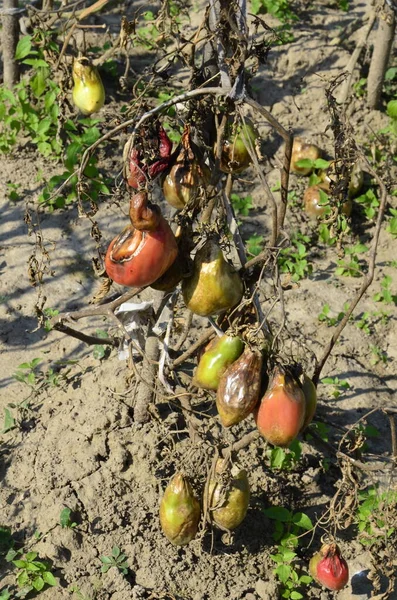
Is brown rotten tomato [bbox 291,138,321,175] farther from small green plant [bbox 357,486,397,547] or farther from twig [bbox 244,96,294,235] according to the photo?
twig [bbox 244,96,294,235]

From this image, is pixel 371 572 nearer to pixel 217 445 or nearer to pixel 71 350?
pixel 217 445

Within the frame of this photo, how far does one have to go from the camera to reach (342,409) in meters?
3.90

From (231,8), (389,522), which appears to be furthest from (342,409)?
(231,8)

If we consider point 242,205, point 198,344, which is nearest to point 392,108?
point 242,205

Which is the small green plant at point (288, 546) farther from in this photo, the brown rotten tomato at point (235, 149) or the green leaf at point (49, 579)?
the brown rotten tomato at point (235, 149)

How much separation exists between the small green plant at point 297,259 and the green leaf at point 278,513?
1732 millimetres

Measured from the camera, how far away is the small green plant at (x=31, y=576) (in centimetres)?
304

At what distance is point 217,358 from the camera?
2701 millimetres

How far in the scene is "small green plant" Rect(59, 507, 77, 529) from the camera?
10.5ft

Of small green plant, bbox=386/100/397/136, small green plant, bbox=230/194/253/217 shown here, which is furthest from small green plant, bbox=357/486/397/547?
small green plant, bbox=386/100/397/136

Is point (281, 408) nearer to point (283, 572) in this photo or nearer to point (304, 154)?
point (283, 572)

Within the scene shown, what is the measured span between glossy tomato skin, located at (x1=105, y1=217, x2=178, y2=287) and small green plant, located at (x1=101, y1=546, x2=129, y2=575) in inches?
49.9

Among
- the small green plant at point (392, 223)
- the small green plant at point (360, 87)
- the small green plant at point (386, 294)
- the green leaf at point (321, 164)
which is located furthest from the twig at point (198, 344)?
the small green plant at point (360, 87)

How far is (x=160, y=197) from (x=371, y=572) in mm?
2546
